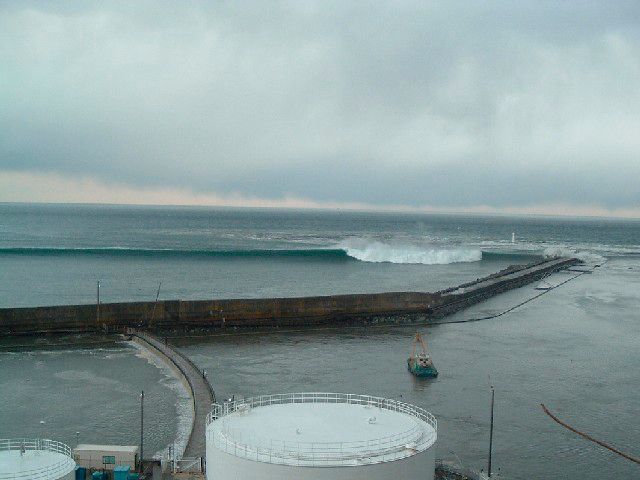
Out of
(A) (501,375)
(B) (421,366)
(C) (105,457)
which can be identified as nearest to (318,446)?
(C) (105,457)

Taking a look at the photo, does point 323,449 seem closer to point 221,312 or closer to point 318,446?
point 318,446

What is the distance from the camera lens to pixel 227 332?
4075 centimetres

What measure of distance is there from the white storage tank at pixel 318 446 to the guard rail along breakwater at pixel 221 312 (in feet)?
90.1

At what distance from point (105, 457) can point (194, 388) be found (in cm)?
872

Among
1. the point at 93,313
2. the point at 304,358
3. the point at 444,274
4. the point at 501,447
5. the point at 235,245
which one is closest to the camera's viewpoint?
the point at 501,447

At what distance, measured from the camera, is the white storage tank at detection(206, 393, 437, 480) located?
11.7m

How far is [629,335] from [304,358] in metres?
20.9

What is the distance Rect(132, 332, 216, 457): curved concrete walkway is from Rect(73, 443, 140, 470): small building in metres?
Result: 2.09

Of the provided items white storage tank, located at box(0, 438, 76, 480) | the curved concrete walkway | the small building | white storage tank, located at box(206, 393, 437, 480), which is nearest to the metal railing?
white storage tank, located at box(206, 393, 437, 480)

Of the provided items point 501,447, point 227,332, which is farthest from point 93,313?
point 501,447

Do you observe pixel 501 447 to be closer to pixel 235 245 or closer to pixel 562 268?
pixel 562 268

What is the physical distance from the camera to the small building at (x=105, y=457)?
17.2m

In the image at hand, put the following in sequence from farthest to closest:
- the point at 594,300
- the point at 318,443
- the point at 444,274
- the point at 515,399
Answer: the point at 444,274 → the point at 594,300 → the point at 515,399 → the point at 318,443

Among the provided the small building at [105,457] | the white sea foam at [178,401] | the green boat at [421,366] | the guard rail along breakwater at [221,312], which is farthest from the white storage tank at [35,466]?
the guard rail along breakwater at [221,312]
